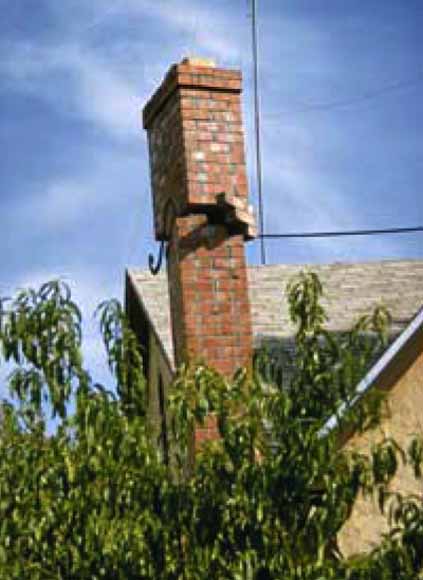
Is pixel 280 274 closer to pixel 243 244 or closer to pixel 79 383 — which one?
pixel 243 244

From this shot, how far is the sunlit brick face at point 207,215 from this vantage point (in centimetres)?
1063

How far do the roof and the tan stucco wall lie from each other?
1228 mm

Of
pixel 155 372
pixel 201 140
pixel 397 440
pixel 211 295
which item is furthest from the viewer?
pixel 155 372

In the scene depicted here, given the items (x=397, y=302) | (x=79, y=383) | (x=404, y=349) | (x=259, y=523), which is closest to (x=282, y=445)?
(x=259, y=523)

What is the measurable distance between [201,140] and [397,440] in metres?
3.94

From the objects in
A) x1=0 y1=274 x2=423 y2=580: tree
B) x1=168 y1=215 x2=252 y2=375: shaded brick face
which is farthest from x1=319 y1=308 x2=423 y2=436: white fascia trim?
x1=0 y1=274 x2=423 y2=580: tree

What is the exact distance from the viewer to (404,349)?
45.8 ft

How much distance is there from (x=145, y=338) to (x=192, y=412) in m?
11.3

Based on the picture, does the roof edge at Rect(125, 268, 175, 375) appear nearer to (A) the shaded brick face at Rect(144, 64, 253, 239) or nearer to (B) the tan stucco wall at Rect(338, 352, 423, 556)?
(B) the tan stucco wall at Rect(338, 352, 423, 556)

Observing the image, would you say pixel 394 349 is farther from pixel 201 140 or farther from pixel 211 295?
pixel 201 140

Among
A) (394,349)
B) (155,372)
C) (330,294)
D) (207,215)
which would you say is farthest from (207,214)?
(155,372)

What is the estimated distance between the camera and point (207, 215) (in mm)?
10938

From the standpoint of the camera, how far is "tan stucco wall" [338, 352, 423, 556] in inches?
514

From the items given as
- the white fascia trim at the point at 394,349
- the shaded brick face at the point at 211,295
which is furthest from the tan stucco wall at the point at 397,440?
the shaded brick face at the point at 211,295
